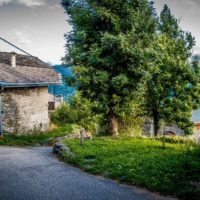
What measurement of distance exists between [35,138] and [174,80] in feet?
41.6

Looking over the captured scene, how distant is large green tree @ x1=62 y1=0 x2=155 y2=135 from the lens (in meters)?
18.0

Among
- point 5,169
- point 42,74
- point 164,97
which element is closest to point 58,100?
point 42,74

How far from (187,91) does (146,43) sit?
10073 millimetres

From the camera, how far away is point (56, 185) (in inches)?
355

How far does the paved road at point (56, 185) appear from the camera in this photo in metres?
8.06

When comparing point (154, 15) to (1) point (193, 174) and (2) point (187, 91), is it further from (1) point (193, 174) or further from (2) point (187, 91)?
(1) point (193, 174)

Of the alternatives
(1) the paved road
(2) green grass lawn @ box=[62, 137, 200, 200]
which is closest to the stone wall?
(2) green grass lawn @ box=[62, 137, 200, 200]

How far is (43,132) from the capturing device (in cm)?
2472

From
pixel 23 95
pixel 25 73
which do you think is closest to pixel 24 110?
pixel 23 95

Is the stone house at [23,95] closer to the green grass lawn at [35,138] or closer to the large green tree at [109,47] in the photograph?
the green grass lawn at [35,138]

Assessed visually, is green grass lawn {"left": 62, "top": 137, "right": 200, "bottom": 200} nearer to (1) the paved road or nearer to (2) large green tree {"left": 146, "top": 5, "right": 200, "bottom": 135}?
(1) the paved road

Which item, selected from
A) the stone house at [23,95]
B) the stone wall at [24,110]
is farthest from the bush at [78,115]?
the stone wall at [24,110]

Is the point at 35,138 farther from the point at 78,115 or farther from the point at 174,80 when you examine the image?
the point at 174,80

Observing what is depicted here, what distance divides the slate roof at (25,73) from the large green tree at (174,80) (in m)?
8.85
